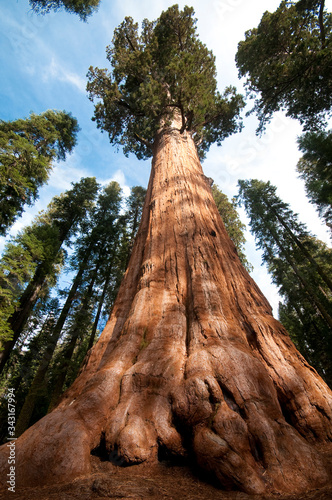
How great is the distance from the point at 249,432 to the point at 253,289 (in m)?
2.08

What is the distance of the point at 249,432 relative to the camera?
5.53ft

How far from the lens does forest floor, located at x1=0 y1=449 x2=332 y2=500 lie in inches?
52.6

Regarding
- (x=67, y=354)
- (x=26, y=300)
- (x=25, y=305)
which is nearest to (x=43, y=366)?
(x=67, y=354)

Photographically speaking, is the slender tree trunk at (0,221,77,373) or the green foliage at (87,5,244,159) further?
the slender tree trunk at (0,221,77,373)

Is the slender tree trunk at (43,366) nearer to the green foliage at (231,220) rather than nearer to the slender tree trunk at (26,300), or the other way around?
the slender tree trunk at (26,300)

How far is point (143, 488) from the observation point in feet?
4.62

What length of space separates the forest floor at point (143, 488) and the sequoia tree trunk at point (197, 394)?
0.07m

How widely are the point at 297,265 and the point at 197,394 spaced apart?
653 inches

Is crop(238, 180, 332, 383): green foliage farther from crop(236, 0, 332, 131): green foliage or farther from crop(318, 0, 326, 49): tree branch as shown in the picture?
crop(318, 0, 326, 49): tree branch

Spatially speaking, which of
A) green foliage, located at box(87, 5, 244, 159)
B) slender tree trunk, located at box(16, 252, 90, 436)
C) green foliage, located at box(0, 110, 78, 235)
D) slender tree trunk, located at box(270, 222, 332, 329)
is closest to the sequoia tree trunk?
green foliage, located at box(87, 5, 244, 159)

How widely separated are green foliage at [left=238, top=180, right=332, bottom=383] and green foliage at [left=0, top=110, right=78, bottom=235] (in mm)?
13676

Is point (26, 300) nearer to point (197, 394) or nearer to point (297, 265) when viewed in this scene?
point (197, 394)

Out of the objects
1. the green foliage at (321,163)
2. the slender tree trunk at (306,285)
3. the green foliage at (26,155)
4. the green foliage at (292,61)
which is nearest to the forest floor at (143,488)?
the green foliage at (26,155)

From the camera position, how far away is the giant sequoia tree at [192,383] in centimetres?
159
